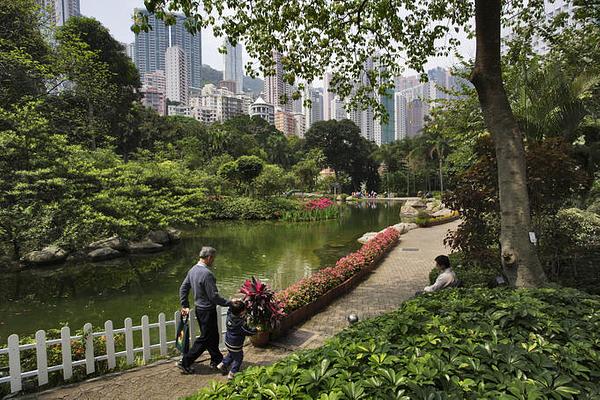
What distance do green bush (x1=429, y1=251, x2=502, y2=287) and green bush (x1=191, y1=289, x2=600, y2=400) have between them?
3.02 metres

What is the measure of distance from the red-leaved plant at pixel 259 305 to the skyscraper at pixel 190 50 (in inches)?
6995

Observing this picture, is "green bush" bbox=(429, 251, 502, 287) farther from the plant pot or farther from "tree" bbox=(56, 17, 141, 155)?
"tree" bbox=(56, 17, 141, 155)

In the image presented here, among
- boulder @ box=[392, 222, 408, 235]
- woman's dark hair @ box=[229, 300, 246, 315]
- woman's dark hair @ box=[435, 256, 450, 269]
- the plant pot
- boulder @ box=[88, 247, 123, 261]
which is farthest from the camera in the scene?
boulder @ box=[392, 222, 408, 235]

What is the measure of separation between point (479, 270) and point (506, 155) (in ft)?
12.6

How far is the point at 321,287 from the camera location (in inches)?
288

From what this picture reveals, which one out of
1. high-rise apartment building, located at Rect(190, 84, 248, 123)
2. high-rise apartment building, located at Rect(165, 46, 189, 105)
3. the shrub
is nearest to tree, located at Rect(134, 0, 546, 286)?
the shrub

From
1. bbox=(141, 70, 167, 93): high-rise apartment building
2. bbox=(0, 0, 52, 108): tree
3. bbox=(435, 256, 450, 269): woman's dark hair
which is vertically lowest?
bbox=(435, 256, 450, 269): woman's dark hair

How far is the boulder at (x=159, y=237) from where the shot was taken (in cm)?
1567

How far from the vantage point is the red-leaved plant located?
5078mm

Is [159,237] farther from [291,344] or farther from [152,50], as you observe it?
[152,50]

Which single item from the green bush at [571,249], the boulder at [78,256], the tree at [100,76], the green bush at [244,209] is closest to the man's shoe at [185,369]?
the green bush at [571,249]

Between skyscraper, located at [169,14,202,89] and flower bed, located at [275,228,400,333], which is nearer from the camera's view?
flower bed, located at [275,228,400,333]

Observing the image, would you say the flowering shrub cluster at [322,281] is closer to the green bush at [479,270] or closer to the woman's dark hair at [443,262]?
the green bush at [479,270]

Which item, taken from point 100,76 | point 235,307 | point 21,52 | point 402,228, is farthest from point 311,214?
point 235,307
